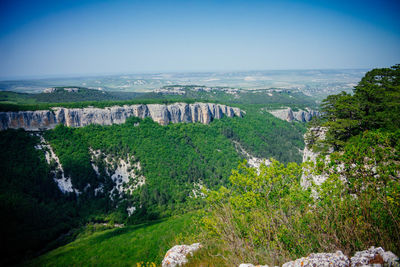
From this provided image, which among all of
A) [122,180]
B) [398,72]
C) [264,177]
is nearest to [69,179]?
[122,180]

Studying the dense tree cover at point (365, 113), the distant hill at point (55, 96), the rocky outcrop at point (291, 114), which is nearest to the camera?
the dense tree cover at point (365, 113)

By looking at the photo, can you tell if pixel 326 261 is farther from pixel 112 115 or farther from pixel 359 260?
pixel 112 115

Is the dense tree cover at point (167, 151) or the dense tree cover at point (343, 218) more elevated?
the dense tree cover at point (343, 218)

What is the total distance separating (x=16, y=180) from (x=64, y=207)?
1275 centimetres

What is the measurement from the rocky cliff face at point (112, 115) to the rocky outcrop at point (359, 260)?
75.2m

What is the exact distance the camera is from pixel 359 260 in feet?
17.3

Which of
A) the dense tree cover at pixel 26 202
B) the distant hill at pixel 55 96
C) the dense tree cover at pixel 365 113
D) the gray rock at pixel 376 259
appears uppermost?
the distant hill at pixel 55 96

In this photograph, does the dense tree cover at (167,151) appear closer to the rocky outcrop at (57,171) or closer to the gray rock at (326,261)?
the rocky outcrop at (57,171)

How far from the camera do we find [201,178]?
196ft

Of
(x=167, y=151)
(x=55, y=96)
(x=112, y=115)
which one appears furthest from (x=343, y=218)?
(x=55, y=96)

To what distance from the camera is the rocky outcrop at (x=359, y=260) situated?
489cm

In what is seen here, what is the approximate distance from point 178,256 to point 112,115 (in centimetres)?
7111

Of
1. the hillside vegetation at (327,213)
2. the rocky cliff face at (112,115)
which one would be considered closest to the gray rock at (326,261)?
the hillside vegetation at (327,213)

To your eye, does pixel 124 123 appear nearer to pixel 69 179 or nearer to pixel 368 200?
pixel 69 179
